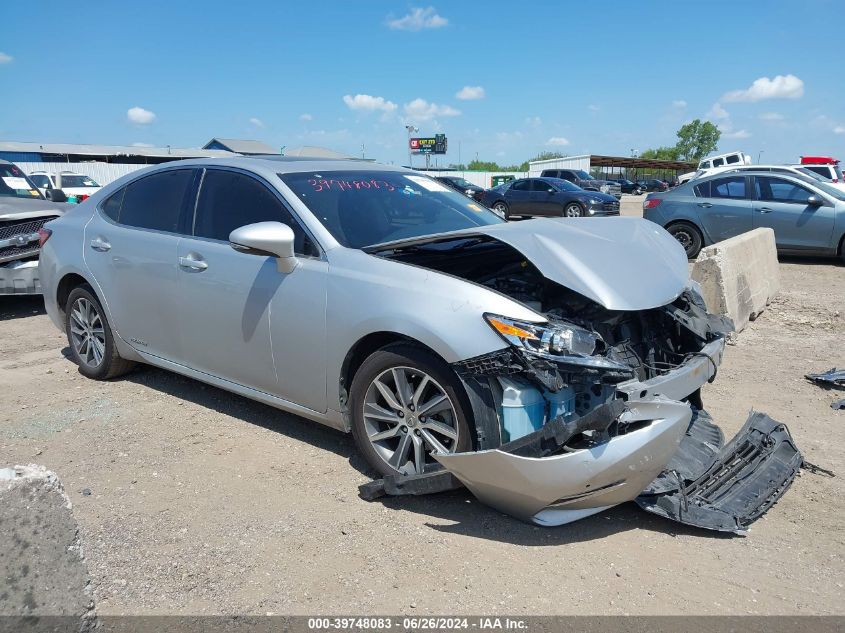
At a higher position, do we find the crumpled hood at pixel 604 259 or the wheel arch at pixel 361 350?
the crumpled hood at pixel 604 259

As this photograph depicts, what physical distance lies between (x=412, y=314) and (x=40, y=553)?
1.78 m

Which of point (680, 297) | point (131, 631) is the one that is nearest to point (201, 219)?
point (131, 631)

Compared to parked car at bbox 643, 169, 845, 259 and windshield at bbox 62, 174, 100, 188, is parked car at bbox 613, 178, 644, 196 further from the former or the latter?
parked car at bbox 643, 169, 845, 259

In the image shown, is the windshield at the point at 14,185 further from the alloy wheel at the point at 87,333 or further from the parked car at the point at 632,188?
the parked car at the point at 632,188

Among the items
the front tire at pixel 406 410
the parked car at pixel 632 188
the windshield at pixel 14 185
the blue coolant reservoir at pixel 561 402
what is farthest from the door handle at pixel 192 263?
the parked car at pixel 632 188

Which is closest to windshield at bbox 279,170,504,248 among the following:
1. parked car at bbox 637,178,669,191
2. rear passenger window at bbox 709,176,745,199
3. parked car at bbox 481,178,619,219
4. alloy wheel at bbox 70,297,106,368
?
alloy wheel at bbox 70,297,106,368

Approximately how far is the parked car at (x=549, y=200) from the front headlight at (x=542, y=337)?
1863 cm

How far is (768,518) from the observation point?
332 centimetres

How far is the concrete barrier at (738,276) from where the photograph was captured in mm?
6539

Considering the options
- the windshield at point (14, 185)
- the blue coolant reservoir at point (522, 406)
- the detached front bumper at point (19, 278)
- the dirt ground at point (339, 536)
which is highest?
the windshield at point (14, 185)

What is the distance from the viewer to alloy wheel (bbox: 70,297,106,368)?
5312 mm

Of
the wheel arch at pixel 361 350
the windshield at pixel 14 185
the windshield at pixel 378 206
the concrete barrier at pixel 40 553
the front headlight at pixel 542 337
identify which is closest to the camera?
the concrete barrier at pixel 40 553

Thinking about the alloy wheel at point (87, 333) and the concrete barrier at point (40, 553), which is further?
the alloy wheel at point (87, 333)

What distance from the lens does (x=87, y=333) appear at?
5410 mm
